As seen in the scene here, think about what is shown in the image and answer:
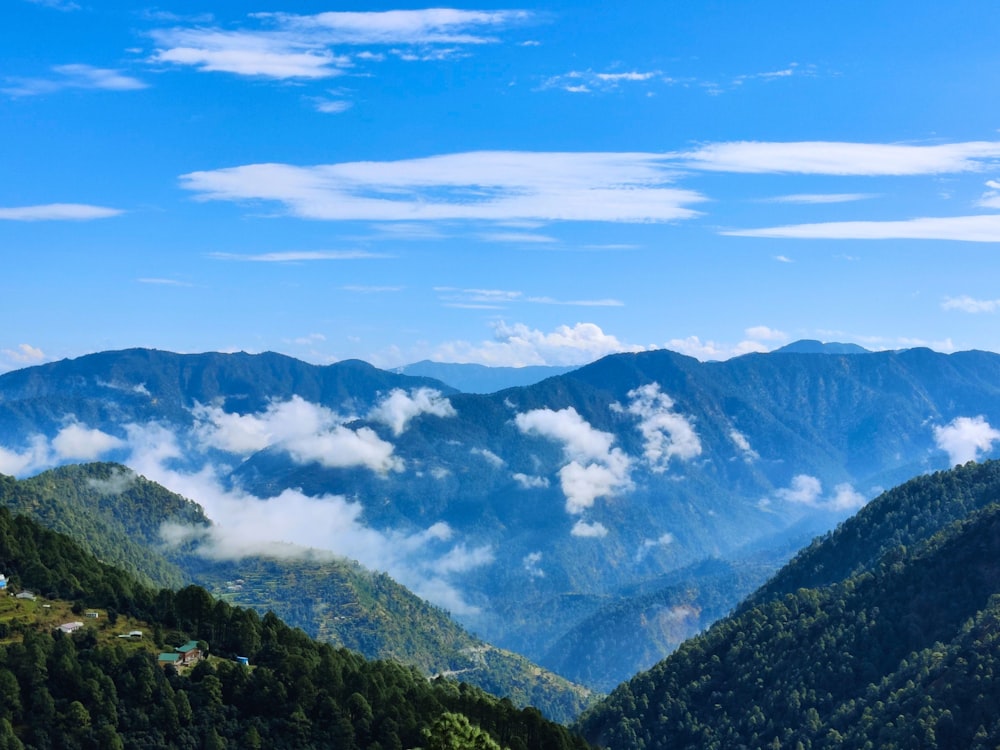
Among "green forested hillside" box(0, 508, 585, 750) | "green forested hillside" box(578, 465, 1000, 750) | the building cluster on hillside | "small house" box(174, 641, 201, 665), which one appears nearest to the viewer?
"green forested hillside" box(0, 508, 585, 750)

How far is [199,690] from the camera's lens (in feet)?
368

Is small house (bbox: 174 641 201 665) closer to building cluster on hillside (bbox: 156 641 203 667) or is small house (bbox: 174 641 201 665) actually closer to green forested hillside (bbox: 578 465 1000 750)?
building cluster on hillside (bbox: 156 641 203 667)

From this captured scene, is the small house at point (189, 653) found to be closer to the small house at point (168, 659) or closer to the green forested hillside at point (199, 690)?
the small house at point (168, 659)

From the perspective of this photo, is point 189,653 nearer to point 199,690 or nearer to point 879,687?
point 199,690

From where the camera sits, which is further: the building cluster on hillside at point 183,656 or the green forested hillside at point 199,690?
the building cluster on hillside at point 183,656

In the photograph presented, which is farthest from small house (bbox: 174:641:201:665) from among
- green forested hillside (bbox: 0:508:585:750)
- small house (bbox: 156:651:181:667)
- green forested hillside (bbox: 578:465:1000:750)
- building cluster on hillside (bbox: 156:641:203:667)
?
green forested hillside (bbox: 578:465:1000:750)

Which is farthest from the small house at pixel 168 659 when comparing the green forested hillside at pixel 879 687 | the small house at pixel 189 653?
the green forested hillside at pixel 879 687

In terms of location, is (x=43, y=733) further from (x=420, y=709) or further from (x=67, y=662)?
(x=420, y=709)

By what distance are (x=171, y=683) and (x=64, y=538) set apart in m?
55.1

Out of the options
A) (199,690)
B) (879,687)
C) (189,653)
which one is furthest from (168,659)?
(879,687)

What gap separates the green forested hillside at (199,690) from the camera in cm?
Answer: 10294

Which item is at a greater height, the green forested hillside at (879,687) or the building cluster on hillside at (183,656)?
the building cluster on hillside at (183,656)

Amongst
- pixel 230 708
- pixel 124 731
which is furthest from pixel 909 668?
pixel 124 731

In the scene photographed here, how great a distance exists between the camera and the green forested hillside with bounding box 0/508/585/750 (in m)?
103
